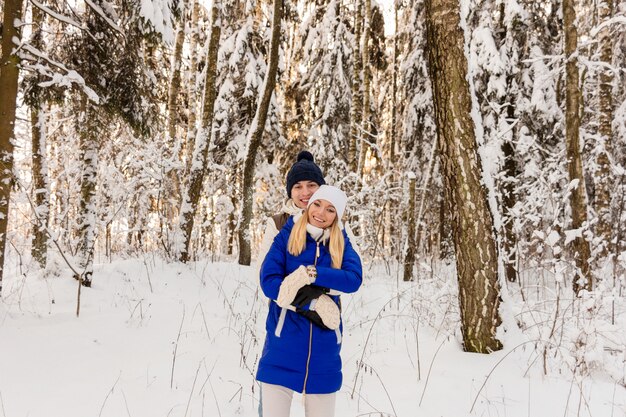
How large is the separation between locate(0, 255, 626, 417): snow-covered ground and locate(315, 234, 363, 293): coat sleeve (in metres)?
1.62

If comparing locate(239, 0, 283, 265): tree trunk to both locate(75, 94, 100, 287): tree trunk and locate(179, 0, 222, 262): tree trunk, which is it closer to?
locate(179, 0, 222, 262): tree trunk

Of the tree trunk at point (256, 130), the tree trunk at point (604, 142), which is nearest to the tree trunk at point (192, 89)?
the tree trunk at point (256, 130)

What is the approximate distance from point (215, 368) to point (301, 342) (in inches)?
91.0

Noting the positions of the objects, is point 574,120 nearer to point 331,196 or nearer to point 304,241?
point 331,196

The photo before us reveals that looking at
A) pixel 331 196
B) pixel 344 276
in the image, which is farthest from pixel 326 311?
pixel 331 196

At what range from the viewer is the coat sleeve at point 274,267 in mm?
2429

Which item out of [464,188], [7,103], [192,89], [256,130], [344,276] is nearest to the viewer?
[344,276]

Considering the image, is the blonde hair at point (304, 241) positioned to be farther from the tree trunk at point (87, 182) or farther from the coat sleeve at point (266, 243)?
the tree trunk at point (87, 182)

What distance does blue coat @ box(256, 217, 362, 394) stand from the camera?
7.72ft

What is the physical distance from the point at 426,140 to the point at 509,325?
11.6m

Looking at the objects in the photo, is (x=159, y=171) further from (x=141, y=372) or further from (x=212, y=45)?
(x=141, y=372)

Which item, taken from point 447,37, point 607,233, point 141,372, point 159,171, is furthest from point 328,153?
point 141,372

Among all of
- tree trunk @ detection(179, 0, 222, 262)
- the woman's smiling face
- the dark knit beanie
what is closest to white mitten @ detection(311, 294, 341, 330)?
the woman's smiling face

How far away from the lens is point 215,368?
4305 mm
